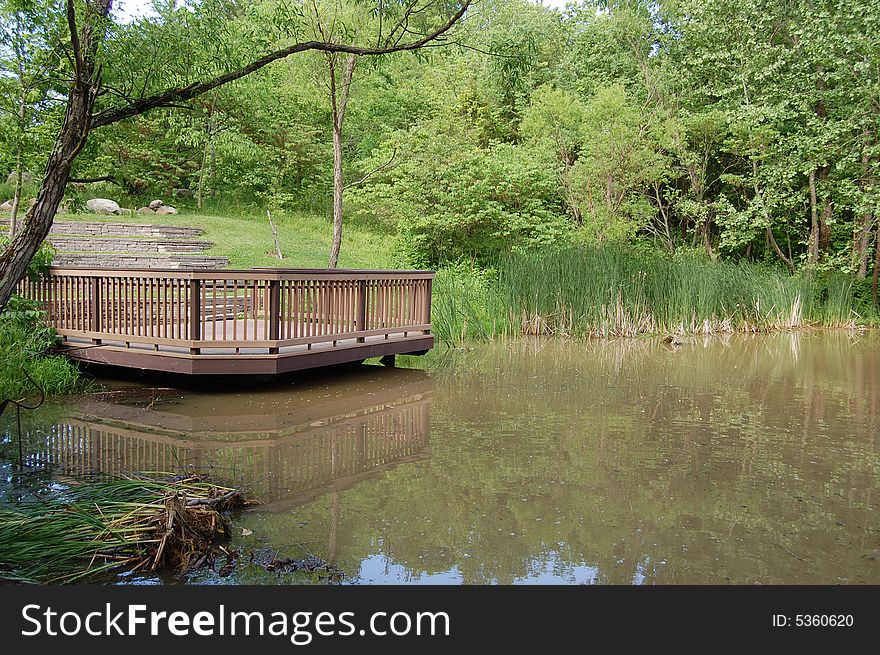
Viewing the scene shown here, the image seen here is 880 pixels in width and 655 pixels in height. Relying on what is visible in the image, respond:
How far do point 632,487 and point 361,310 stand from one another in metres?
4.71

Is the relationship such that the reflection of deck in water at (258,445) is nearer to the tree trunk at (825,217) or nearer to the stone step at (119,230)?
the stone step at (119,230)

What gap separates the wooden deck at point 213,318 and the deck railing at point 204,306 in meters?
0.01

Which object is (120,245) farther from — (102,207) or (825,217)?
(825,217)

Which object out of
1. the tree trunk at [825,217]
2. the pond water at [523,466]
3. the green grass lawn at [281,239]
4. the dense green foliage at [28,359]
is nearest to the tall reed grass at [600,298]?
the pond water at [523,466]

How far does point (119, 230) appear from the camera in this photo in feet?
58.0

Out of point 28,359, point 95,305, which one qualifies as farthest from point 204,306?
point 28,359

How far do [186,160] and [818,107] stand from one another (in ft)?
61.8

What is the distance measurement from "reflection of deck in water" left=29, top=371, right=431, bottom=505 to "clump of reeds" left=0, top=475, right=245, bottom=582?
72cm

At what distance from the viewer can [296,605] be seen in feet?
9.83

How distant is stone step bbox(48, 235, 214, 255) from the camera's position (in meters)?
16.0

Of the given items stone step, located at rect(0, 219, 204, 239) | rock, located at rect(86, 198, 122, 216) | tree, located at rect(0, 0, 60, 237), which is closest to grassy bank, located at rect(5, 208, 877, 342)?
stone step, located at rect(0, 219, 204, 239)

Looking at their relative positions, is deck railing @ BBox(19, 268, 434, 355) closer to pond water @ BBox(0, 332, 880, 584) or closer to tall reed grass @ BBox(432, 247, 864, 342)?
pond water @ BBox(0, 332, 880, 584)

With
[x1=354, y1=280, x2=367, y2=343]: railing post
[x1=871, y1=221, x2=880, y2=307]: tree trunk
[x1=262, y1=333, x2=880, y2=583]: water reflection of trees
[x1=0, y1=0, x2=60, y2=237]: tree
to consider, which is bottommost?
[x1=262, y1=333, x2=880, y2=583]: water reflection of trees

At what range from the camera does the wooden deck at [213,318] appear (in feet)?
24.2
